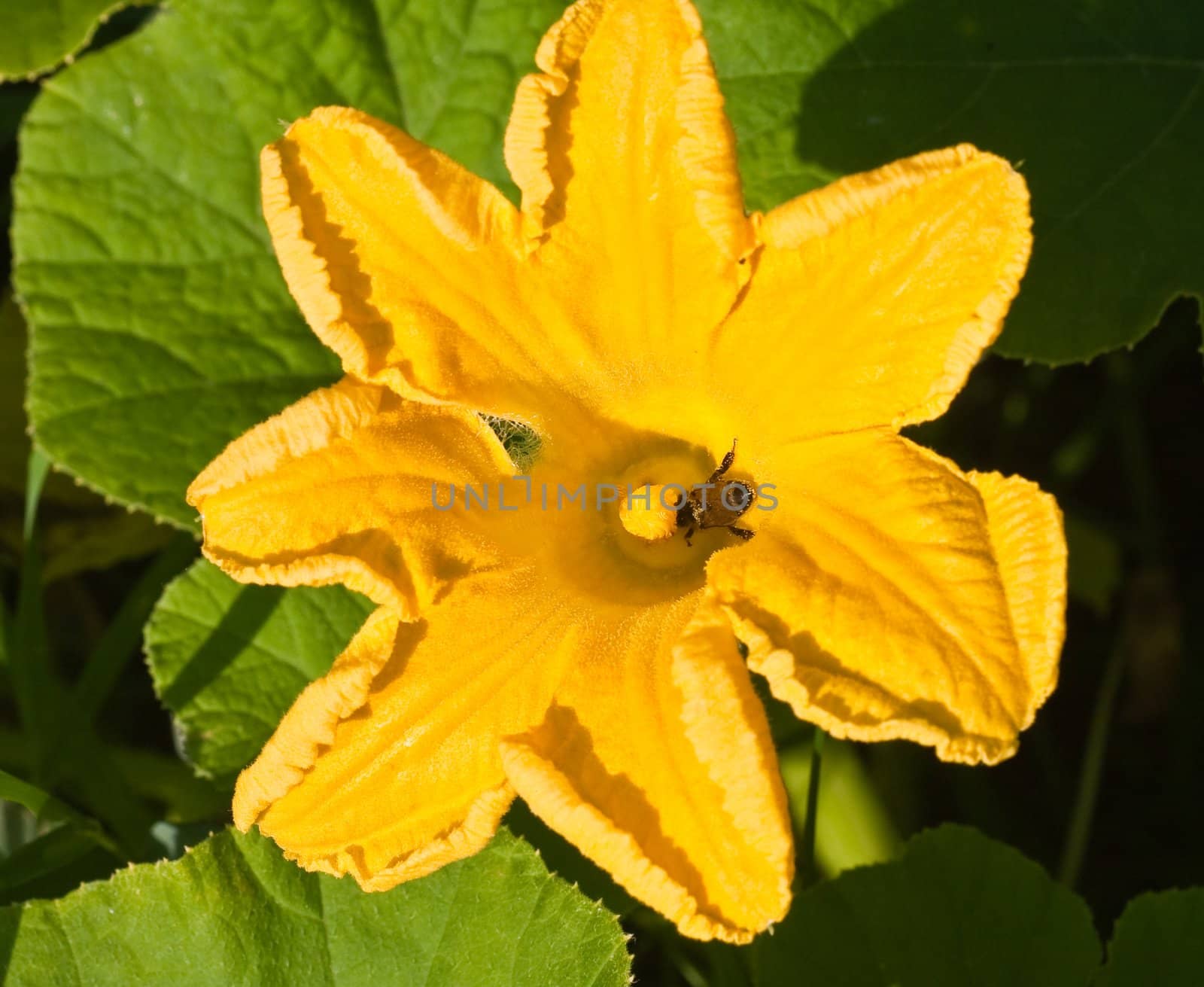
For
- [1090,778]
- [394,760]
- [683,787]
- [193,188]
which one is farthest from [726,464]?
[1090,778]

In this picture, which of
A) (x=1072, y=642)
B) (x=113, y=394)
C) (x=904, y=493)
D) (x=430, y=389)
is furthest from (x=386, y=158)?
(x=1072, y=642)

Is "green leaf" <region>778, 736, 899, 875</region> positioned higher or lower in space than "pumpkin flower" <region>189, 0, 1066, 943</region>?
lower

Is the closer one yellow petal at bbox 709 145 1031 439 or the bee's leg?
yellow petal at bbox 709 145 1031 439

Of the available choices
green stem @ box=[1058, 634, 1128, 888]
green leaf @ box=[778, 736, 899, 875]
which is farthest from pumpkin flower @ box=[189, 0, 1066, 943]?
green stem @ box=[1058, 634, 1128, 888]

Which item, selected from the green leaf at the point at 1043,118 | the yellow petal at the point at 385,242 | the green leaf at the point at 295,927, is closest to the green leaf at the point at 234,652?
the green leaf at the point at 295,927

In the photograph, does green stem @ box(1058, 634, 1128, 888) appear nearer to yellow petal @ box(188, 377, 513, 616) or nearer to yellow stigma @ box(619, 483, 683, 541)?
yellow stigma @ box(619, 483, 683, 541)

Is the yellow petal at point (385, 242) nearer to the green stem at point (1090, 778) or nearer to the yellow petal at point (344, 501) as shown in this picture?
the yellow petal at point (344, 501)

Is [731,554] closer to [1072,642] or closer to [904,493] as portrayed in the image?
[904,493]
